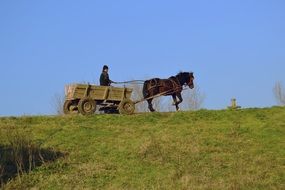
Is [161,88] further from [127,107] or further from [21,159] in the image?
[21,159]

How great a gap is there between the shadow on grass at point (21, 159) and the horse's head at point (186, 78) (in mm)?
11255

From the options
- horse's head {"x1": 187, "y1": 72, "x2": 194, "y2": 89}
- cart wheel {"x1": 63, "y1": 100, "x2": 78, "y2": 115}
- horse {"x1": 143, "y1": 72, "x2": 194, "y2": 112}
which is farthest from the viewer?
horse's head {"x1": 187, "y1": 72, "x2": 194, "y2": 89}

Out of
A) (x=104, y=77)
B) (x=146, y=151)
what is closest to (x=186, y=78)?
(x=104, y=77)

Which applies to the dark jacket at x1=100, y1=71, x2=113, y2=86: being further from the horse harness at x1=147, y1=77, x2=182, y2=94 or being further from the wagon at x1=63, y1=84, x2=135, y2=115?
the horse harness at x1=147, y1=77, x2=182, y2=94

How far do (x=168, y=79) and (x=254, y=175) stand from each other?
1188 centimetres

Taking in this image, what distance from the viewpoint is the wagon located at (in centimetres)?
2409

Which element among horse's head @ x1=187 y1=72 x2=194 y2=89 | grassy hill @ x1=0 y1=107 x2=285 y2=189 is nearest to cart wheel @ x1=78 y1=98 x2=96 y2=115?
grassy hill @ x1=0 y1=107 x2=285 y2=189

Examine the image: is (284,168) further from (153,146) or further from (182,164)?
(153,146)

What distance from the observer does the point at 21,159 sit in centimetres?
1627

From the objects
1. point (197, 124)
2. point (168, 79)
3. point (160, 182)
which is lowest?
point (160, 182)

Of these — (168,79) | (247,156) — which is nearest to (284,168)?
(247,156)

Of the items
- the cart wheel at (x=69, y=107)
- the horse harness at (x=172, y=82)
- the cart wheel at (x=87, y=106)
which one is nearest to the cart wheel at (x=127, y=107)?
the cart wheel at (x=87, y=106)

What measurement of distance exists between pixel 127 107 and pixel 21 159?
928 centimetres

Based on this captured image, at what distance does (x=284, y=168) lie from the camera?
675 inches
